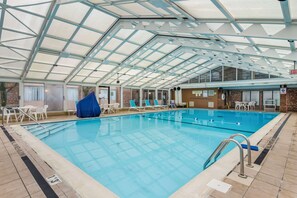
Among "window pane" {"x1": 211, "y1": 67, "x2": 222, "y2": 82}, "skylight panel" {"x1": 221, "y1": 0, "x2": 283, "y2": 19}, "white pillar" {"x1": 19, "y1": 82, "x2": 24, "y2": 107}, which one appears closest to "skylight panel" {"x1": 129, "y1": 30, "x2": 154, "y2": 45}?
"skylight panel" {"x1": 221, "y1": 0, "x2": 283, "y2": 19}

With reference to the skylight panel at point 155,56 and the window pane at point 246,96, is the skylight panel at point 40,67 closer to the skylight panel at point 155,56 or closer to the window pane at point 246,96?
the skylight panel at point 155,56

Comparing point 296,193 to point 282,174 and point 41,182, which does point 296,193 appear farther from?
point 41,182

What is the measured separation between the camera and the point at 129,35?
6973 millimetres

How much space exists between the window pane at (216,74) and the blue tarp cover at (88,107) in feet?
36.8

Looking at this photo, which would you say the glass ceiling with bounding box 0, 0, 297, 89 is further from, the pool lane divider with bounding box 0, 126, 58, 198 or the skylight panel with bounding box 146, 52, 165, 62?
the pool lane divider with bounding box 0, 126, 58, 198

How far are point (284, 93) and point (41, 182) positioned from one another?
15210 mm

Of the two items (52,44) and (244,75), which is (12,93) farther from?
(244,75)

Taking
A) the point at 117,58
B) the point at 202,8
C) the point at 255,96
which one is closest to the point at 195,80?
the point at 255,96

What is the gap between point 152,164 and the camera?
360 cm

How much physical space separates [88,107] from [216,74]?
1186cm

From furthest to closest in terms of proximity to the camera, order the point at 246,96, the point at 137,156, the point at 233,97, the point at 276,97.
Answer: the point at 233,97 → the point at 246,96 → the point at 276,97 → the point at 137,156

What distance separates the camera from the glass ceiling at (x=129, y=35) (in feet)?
9.45

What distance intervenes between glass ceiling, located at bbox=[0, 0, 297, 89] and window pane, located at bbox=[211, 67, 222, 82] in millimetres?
4865

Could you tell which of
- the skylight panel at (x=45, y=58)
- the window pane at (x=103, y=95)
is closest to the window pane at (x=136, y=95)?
the window pane at (x=103, y=95)
